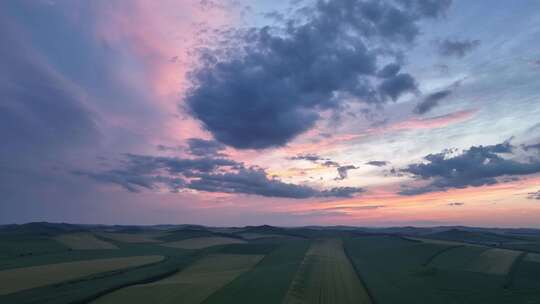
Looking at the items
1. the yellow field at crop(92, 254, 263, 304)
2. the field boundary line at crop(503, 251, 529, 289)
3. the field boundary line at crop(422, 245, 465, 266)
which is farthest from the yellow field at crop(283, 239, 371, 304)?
the field boundary line at crop(503, 251, 529, 289)

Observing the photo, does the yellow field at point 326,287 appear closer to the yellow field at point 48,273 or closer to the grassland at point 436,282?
the grassland at point 436,282

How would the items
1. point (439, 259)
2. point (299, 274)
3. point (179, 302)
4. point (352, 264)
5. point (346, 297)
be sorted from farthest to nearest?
1. point (439, 259)
2. point (352, 264)
3. point (299, 274)
4. point (346, 297)
5. point (179, 302)

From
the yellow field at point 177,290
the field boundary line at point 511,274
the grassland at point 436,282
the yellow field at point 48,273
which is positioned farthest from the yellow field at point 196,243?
the field boundary line at point 511,274

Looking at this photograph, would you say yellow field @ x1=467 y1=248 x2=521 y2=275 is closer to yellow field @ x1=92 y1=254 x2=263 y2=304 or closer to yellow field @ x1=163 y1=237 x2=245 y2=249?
yellow field @ x1=92 y1=254 x2=263 y2=304

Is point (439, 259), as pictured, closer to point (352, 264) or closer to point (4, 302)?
point (352, 264)

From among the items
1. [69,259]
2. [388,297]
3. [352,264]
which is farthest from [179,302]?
[69,259]
